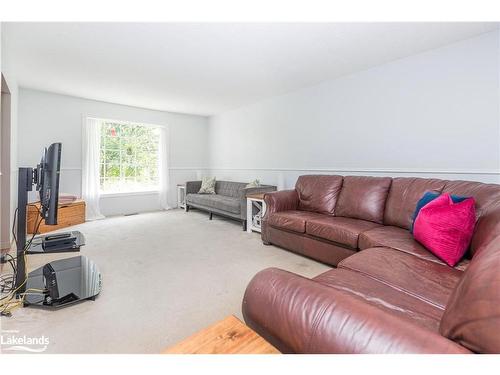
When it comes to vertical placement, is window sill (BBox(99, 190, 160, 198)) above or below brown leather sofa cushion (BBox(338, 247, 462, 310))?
above

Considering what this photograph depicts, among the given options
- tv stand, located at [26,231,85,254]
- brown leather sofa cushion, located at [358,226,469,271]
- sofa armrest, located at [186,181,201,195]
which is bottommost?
tv stand, located at [26,231,85,254]

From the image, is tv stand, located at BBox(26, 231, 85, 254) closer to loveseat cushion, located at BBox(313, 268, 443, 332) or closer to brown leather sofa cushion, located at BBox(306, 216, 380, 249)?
brown leather sofa cushion, located at BBox(306, 216, 380, 249)

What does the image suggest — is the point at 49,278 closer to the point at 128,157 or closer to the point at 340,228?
the point at 340,228

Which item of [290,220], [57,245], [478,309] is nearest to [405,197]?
[290,220]

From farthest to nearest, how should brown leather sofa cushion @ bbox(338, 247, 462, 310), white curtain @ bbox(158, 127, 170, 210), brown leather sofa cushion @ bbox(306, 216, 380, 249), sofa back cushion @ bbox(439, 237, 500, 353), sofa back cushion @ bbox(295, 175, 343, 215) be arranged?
white curtain @ bbox(158, 127, 170, 210) → sofa back cushion @ bbox(295, 175, 343, 215) → brown leather sofa cushion @ bbox(306, 216, 380, 249) → brown leather sofa cushion @ bbox(338, 247, 462, 310) → sofa back cushion @ bbox(439, 237, 500, 353)

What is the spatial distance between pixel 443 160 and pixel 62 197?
208 inches

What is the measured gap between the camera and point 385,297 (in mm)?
1140

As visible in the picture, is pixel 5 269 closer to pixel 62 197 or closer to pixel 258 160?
pixel 62 197

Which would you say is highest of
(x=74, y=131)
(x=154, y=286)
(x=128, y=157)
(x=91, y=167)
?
(x=74, y=131)

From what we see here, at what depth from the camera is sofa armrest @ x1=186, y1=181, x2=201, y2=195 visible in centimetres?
536

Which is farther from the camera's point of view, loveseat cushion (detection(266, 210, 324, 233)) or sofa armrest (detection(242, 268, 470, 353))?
loveseat cushion (detection(266, 210, 324, 233))

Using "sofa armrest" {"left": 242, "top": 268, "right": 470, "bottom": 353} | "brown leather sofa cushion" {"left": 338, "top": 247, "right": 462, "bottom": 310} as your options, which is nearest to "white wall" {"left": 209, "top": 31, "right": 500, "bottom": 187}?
"brown leather sofa cushion" {"left": 338, "top": 247, "right": 462, "bottom": 310}

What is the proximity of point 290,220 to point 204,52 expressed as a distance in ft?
6.90
